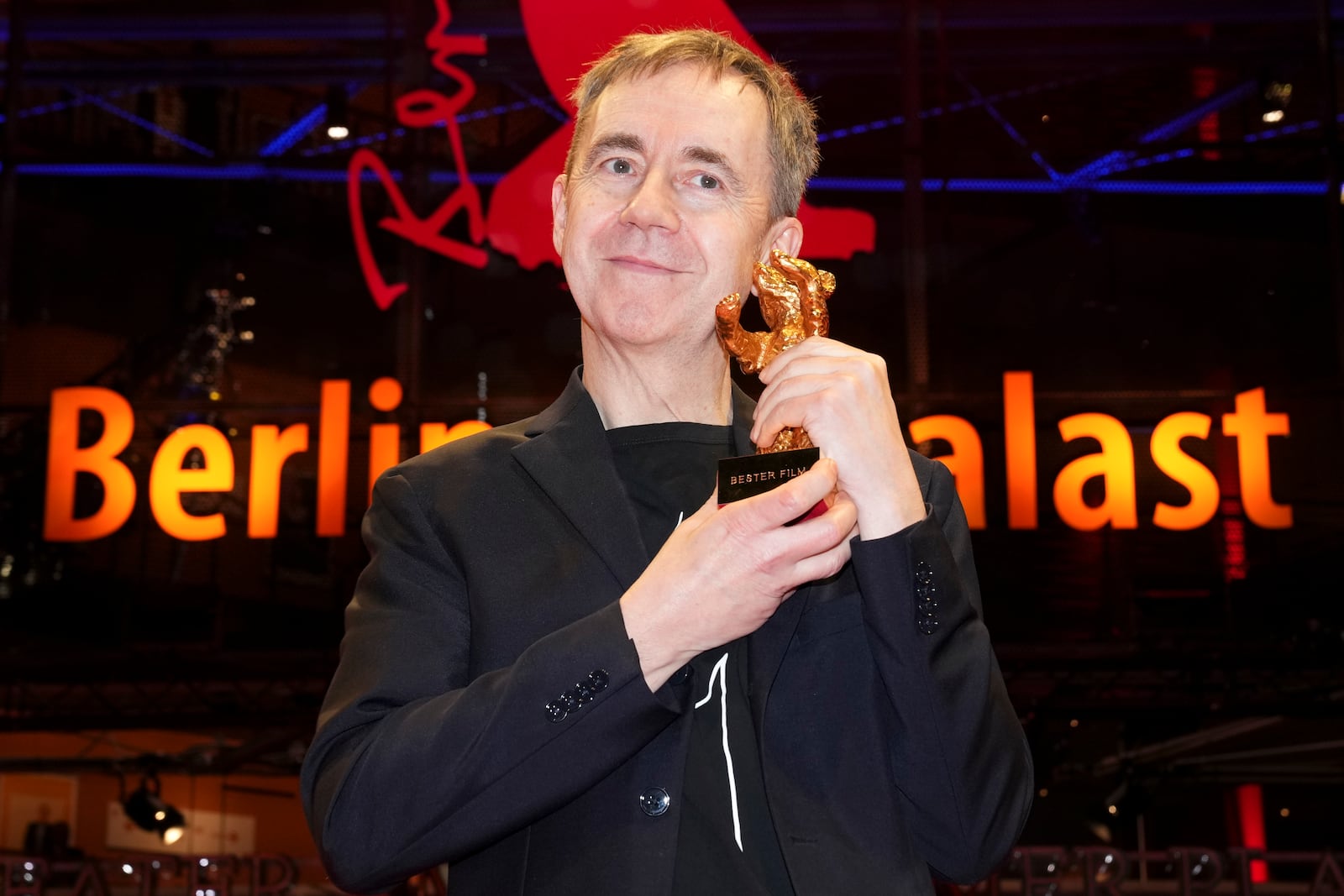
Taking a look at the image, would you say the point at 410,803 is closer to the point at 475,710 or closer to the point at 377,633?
the point at 475,710

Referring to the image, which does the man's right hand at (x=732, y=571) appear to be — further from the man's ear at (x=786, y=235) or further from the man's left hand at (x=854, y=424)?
the man's ear at (x=786, y=235)

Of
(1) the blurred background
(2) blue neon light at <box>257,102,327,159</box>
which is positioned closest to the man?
(1) the blurred background

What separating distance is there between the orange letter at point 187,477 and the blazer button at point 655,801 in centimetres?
682

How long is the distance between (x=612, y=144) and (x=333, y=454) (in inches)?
251

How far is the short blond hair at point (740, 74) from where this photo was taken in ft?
5.84

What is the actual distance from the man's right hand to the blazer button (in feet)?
0.41

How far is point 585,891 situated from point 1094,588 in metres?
6.85

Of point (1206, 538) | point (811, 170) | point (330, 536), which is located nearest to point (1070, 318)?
point (1206, 538)

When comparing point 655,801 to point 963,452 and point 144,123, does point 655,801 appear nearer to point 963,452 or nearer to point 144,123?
point 963,452

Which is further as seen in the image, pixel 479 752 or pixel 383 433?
pixel 383 433

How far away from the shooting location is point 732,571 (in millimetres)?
1341

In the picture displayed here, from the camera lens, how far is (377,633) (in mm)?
1528
